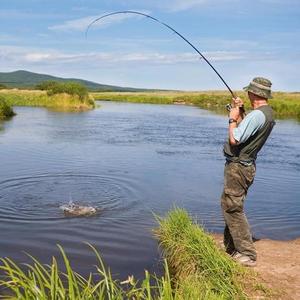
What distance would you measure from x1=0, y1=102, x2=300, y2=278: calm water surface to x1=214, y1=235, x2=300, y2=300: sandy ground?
1336mm

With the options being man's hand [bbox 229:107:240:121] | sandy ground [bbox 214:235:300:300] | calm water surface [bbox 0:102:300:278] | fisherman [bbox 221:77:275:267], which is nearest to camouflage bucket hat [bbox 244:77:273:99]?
fisherman [bbox 221:77:275:267]

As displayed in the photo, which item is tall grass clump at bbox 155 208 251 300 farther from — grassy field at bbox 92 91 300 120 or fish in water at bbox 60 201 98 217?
grassy field at bbox 92 91 300 120

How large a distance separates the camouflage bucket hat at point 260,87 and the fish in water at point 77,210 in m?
4.43

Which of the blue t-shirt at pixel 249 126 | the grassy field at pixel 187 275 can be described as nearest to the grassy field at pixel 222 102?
the grassy field at pixel 187 275

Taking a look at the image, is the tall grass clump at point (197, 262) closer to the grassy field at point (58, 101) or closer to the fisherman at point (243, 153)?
the fisherman at point (243, 153)

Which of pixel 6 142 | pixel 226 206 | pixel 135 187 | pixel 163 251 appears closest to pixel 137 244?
pixel 163 251

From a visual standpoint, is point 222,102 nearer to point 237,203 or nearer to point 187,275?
point 237,203

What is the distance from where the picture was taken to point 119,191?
1121 cm

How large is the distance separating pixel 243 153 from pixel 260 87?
75cm

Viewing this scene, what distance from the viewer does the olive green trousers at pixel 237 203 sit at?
19.0ft

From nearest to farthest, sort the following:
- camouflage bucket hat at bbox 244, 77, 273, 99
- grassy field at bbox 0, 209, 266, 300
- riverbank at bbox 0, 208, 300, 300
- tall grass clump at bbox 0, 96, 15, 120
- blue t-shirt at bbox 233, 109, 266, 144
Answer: grassy field at bbox 0, 209, 266, 300
riverbank at bbox 0, 208, 300, 300
blue t-shirt at bbox 233, 109, 266, 144
camouflage bucket hat at bbox 244, 77, 273, 99
tall grass clump at bbox 0, 96, 15, 120

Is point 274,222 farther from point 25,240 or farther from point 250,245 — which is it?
point 25,240

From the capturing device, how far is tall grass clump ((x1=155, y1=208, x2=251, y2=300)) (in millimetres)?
4927

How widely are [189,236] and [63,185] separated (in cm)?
576
